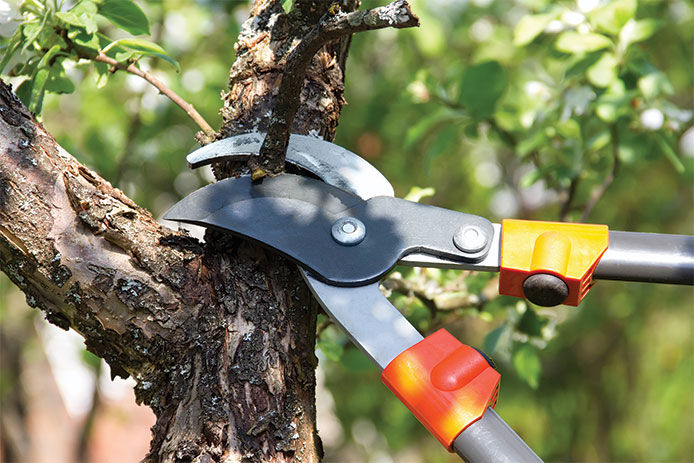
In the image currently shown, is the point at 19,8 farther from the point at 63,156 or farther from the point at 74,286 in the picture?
the point at 74,286

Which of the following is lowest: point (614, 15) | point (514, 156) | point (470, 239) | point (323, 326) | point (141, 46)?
point (470, 239)

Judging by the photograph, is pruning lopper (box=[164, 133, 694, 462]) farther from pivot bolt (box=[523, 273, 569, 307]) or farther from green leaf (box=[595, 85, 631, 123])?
green leaf (box=[595, 85, 631, 123])

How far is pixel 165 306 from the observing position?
900 millimetres

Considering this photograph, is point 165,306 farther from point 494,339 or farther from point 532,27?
point 532,27

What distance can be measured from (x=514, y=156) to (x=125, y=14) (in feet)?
9.38

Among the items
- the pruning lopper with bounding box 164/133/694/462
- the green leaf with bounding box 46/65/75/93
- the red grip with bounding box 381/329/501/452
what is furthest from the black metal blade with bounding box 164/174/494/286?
the green leaf with bounding box 46/65/75/93

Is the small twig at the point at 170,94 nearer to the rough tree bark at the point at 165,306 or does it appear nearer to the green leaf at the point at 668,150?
the rough tree bark at the point at 165,306

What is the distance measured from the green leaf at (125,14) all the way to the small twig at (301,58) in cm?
39

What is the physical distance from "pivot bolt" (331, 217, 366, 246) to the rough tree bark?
11 centimetres

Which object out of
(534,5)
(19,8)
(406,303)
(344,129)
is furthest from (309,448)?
(344,129)

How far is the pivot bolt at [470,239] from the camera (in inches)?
40.6

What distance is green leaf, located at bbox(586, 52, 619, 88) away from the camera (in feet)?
5.11

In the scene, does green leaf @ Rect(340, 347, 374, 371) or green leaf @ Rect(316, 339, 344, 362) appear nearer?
green leaf @ Rect(316, 339, 344, 362)

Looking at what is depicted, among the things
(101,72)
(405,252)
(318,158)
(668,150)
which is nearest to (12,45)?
(101,72)
